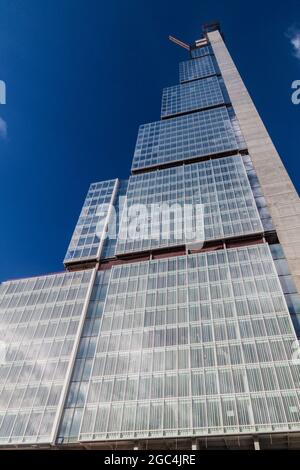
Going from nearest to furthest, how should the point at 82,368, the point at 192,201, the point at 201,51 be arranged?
the point at 82,368, the point at 192,201, the point at 201,51

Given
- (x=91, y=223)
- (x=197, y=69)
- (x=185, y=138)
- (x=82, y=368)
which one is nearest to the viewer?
(x=82, y=368)

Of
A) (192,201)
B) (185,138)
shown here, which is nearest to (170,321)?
(192,201)

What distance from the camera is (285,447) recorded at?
90.4 ft

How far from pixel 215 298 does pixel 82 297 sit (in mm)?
16954

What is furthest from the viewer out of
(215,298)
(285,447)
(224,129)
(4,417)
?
(224,129)

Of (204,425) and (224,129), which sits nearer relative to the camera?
(204,425)

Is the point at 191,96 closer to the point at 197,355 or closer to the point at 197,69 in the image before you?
the point at 197,69

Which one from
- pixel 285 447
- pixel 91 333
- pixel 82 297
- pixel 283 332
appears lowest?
pixel 285 447

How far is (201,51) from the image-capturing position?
150 m

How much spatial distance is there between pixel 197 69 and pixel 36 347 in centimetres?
11463

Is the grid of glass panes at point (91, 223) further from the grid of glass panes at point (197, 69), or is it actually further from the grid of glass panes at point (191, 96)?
the grid of glass panes at point (197, 69)

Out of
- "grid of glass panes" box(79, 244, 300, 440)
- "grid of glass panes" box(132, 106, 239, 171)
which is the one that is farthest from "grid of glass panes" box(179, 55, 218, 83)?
"grid of glass panes" box(79, 244, 300, 440)
